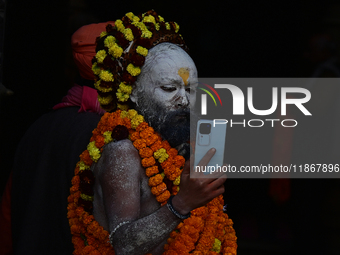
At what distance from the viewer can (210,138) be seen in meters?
2.59

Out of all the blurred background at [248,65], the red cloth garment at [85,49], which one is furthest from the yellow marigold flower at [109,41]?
the blurred background at [248,65]

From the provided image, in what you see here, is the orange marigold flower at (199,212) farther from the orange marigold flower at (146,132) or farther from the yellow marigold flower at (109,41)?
the yellow marigold flower at (109,41)

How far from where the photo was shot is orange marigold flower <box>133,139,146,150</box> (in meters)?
2.68

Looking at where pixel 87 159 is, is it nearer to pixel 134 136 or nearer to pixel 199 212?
pixel 134 136

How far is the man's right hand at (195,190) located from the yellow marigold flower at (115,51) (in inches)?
28.3

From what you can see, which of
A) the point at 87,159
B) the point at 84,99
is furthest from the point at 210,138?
the point at 84,99

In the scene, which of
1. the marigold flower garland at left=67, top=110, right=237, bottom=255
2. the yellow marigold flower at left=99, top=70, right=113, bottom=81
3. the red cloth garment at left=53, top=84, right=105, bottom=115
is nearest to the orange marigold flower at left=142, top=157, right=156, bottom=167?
the marigold flower garland at left=67, top=110, right=237, bottom=255

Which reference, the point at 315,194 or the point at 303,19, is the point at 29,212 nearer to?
the point at 315,194

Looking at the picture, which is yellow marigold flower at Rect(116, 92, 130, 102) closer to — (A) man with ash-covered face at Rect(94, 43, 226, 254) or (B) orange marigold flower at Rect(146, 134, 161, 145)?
(A) man with ash-covered face at Rect(94, 43, 226, 254)

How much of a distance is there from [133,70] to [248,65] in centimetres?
281

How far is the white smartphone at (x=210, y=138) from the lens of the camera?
2576 mm

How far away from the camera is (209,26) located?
5.17m

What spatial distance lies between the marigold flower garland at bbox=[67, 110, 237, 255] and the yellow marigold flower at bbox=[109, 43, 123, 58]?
297mm

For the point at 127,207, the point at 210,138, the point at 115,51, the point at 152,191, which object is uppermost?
the point at 115,51
